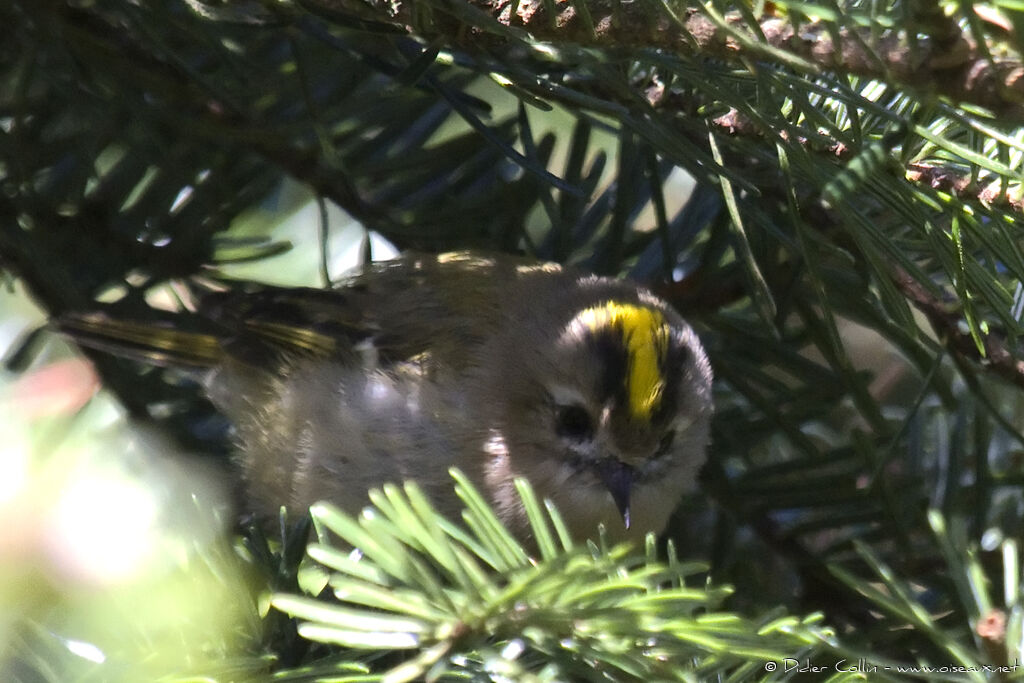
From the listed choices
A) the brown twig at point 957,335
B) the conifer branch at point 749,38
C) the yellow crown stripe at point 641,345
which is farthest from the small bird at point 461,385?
the conifer branch at point 749,38

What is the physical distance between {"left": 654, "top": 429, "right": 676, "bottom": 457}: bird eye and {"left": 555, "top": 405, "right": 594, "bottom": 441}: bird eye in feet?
0.37

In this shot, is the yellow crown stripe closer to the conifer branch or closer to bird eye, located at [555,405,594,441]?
bird eye, located at [555,405,594,441]

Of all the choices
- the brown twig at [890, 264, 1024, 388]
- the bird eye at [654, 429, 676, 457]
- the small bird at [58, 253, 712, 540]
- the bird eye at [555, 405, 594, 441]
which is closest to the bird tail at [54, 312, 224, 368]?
the small bird at [58, 253, 712, 540]

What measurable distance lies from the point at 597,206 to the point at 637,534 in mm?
551

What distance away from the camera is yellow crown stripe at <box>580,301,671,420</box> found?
167 cm

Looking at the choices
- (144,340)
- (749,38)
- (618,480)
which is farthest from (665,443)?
(749,38)

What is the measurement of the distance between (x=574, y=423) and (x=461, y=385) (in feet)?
0.65

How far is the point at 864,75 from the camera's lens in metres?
0.66

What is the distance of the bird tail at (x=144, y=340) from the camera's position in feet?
4.79

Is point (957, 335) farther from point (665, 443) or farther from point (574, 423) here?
point (574, 423)

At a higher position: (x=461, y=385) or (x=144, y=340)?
(x=144, y=340)

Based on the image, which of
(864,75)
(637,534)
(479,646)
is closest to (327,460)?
(637,534)

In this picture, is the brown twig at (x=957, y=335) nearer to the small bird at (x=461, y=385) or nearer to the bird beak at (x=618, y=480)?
the small bird at (x=461, y=385)

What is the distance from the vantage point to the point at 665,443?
1.75 metres
